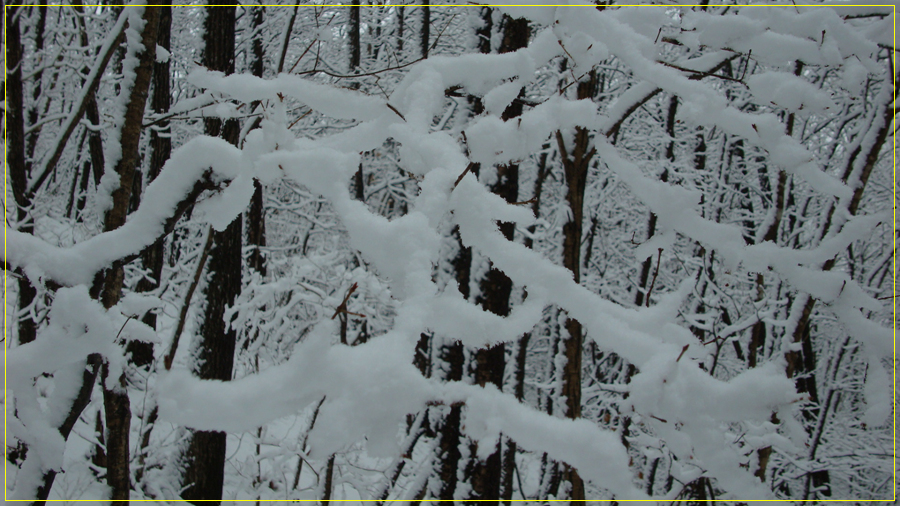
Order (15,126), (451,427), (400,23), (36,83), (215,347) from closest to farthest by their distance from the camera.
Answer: (15,126), (451,427), (215,347), (36,83), (400,23)

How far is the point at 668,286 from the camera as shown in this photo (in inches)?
408

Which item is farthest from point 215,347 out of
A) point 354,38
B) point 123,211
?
point 354,38

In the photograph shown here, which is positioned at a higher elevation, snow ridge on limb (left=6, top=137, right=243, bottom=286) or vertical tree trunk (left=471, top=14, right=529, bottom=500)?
snow ridge on limb (left=6, top=137, right=243, bottom=286)

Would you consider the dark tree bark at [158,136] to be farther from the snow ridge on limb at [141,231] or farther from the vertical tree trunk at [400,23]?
the vertical tree trunk at [400,23]

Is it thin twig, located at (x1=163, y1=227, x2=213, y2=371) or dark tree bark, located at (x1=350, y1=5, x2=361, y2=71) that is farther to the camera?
dark tree bark, located at (x1=350, y1=5, x2=361, y2=71)

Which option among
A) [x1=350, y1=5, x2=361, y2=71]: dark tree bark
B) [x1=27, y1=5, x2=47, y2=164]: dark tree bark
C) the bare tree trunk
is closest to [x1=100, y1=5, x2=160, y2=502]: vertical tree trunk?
the bare tree trunk

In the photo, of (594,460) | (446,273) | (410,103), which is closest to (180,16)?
(446,273)

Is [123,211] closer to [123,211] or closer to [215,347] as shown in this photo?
[123,211]

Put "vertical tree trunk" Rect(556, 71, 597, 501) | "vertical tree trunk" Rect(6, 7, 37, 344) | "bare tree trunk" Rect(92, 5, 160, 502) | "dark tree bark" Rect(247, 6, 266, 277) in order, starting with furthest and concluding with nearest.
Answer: "dark tree bark" Rect(247, 6, 266, 277) < "vertical tree trunk" Rect(6, 7, 37, 344) < "vertical tree trunk" Rect(556, 71, 597, 501) < "bare tree trunk" Rect(92, 5, 160, 502)

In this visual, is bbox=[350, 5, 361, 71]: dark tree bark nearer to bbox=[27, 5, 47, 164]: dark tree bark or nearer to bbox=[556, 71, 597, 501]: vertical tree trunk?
bbox=[27, 5, 47, 164]: dark tree bark

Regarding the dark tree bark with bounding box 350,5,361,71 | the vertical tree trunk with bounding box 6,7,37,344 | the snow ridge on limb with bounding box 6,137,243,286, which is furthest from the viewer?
the dark tree bark with bounding box 350,5,361,71

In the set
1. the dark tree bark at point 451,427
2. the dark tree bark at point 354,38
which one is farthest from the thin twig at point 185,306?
the dark tree bark at point 354,38

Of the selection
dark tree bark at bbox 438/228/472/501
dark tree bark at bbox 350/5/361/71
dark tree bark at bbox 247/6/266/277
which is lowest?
dark tree bark at bbox 438/228/472/501

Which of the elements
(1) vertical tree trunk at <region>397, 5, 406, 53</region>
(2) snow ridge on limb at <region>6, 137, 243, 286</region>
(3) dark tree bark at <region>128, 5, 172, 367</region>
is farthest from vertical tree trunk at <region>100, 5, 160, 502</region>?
(1) vertical tree trunk at <region>397, 5, 406, 53</region>
